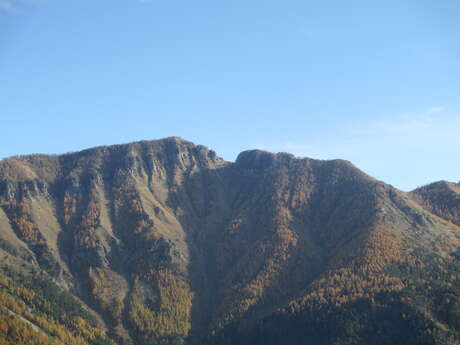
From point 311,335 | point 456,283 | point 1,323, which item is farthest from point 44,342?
point 456,283

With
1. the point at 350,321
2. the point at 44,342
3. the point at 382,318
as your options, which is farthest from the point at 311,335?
the point at 44,342

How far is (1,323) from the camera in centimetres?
17475

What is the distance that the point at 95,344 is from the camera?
194250 mm

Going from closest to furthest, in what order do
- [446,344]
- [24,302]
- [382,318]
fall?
[446,344], [382,318], [24,302]

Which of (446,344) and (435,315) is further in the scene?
(435,315)

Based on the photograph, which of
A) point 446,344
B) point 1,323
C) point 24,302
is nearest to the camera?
point 446,344

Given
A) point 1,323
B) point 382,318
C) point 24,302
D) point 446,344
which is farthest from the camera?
point 24,302

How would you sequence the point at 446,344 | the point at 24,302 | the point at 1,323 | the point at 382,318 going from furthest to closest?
the point at 24,302, the point at 382,318, the point at 1,323, the point at 446,344

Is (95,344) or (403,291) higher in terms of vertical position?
(403,291)

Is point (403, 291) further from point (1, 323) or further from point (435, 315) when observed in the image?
point (1, 323)

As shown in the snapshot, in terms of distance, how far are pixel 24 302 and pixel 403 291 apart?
174 meters

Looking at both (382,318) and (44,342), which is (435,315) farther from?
(44,342)

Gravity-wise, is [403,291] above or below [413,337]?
above

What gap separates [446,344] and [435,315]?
1791 centimetres
